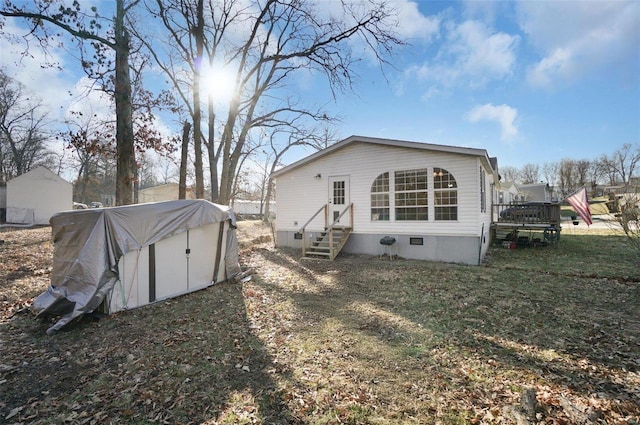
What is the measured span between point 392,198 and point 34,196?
24522 mm

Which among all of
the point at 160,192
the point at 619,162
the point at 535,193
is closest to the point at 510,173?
the point at 619,162

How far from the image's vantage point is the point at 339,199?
38.7 feet

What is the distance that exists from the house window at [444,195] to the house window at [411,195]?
36 cm

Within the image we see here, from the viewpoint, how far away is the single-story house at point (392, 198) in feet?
31.0

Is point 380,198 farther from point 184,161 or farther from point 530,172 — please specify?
point 530,172

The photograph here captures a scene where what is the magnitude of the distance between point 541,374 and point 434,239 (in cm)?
689

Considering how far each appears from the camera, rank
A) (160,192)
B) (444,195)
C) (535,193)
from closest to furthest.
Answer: (444,195), (535,193), (160,192)

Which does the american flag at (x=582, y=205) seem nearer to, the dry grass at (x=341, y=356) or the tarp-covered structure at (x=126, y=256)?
the dry grass at (x=341, y=356)

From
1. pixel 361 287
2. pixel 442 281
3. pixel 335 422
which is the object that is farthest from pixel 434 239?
pixel 335 422

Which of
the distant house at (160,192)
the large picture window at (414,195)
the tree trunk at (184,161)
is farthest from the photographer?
the distant house at (160,192)

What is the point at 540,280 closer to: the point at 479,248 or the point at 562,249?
the point at 479,248

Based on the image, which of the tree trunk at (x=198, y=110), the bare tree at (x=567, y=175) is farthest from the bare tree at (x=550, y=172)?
the tree trunk at (x=198, y=110)

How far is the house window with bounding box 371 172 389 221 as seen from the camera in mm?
10789

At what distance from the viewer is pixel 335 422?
104 inches
